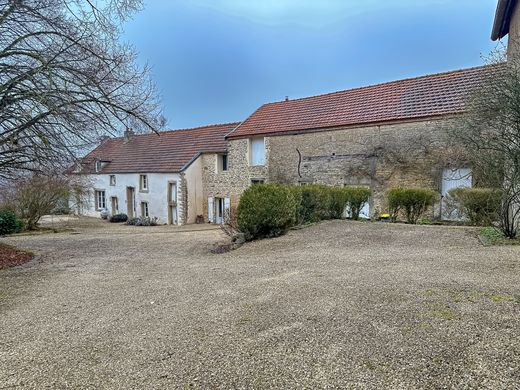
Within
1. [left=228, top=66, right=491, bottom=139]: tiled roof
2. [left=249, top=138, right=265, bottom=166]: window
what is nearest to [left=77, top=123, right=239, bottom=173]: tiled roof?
[left=249, top=138, right=265, bottom=166]: window

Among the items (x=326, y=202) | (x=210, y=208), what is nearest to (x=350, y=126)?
(x=326, y=202)

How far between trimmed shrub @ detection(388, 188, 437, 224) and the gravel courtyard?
4.52m

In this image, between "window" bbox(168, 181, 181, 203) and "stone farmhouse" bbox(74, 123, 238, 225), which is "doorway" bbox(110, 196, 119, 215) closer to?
"stone farmhouse" bbox(74, 123, 238, 225)

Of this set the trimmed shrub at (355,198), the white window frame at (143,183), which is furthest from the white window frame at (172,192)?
the trimmed shrub at (355,198)

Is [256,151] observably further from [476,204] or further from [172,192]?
[476,204]

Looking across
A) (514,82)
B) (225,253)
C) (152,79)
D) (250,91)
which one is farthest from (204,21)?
(250,91)

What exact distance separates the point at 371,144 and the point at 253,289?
12.6m

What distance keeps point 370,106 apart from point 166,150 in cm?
1595

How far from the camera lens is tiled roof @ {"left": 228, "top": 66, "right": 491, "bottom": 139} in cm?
1466

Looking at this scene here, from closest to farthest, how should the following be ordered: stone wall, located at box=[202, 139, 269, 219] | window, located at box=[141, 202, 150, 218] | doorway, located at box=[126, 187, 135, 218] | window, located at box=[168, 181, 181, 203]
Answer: stone wall, located at box=[202, 139, 269, 219] < window, located at box=[168, 181, 181, 203] < window, located at box=[141, 202, 150, 218] < doorway, located at box=[126, 187, 135, 218]

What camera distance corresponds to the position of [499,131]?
710cm

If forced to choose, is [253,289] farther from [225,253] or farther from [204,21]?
[204,21]

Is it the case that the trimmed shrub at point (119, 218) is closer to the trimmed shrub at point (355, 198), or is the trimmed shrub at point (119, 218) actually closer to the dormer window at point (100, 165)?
the dormer window at point (100, 165)

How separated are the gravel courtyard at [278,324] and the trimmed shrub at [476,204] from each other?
3.04 meters
